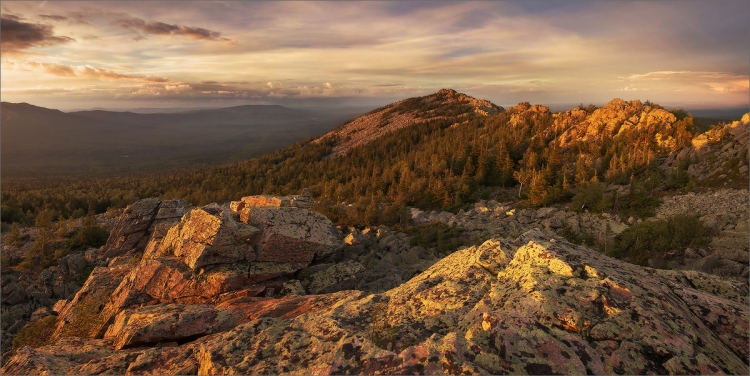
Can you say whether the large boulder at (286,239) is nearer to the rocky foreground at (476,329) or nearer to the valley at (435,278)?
the valley at (435,278)

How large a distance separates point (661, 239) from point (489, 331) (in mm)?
22248

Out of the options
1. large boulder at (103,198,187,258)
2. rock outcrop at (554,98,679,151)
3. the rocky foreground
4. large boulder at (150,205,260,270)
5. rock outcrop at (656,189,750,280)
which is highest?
rock outcrop at (554,98,679,151)

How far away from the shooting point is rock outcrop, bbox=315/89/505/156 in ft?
308

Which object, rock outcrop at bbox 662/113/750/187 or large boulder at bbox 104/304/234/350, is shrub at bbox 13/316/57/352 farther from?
rock outcrop at bbox 662/113/750/187

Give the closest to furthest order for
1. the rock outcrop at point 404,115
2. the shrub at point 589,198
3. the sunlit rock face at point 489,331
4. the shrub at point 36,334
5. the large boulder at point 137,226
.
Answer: the sunlit rock face at point 489,331 → the shrub at point 36,334 → the large boulder at point 137,226 → the shrub at point 589,198 → the rock outcrop at point 404,115

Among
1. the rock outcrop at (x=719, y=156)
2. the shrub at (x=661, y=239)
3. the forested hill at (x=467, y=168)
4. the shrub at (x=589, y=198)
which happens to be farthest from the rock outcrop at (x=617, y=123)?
the shrub at (x=661, y=239)

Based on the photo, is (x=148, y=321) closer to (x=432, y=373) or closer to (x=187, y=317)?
(x=187, y=317)

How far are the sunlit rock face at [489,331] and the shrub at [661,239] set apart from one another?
626 inches

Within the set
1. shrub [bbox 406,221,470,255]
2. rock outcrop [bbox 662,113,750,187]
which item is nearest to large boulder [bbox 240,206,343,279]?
shrub [bbox 406,221,470,255]

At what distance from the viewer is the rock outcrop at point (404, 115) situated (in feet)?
308

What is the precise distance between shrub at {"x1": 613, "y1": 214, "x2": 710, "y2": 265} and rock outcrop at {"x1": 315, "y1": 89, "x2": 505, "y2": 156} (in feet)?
221

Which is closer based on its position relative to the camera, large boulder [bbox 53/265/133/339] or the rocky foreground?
the rocky foreground

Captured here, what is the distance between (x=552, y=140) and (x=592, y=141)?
22.6 feet

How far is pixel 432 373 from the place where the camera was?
16.7 ft
